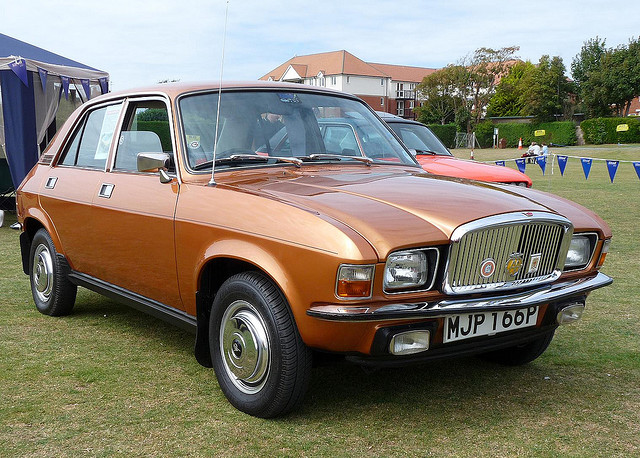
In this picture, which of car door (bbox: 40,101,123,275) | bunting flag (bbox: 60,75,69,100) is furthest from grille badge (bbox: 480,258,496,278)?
bunting flag (bbox: 60,75,69,100)

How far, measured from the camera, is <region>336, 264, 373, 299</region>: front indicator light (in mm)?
2910

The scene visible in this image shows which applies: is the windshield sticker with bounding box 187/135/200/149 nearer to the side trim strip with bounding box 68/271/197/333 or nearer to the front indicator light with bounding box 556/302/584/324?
the side trim strip with bounding box 68/271/197/333

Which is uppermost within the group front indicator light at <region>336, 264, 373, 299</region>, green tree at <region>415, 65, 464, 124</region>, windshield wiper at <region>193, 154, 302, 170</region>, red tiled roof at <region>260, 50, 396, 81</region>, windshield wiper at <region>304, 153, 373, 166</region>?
red tiled roof at <region>260, 50, 396, 81</region>

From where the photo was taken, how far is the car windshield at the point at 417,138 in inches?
411

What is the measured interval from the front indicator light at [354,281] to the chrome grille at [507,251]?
1.34 feet

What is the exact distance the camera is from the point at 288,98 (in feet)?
14.9

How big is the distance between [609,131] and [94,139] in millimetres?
64897

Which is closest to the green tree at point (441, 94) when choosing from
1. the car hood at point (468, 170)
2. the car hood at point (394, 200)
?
the car hood at point (468, 170)

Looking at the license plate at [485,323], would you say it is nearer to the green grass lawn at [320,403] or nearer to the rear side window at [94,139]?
the green grass lawn at [320,403]

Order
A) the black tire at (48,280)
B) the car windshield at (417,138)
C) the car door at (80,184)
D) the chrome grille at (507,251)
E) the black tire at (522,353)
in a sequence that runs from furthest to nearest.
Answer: the car windshield at (417,138) < the black tire at (48,280) < the car door at (80,184) < the black tire at (522,353) < the chrome grille at (507,251)

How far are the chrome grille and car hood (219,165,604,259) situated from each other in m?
0.07

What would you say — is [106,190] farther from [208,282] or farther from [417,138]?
[417,138]

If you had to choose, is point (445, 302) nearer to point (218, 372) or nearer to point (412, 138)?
point (218, 372)

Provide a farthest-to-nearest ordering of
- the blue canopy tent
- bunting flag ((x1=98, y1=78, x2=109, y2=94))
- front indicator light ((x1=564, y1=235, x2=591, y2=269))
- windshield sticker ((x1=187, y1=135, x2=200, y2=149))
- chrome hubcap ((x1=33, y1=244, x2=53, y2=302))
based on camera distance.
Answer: bunting flag ((x1=98, y1=78, x2=109, y2=94))
the blue canopy tent
chrome hubcap ((x1=33, y1=244, x2=53, y2=302))
windshield sticker ((x1=187, y1=135, x2=200, y2=149))
front indicator light ((x1=564, y1=235, x2=591, y2=269))
